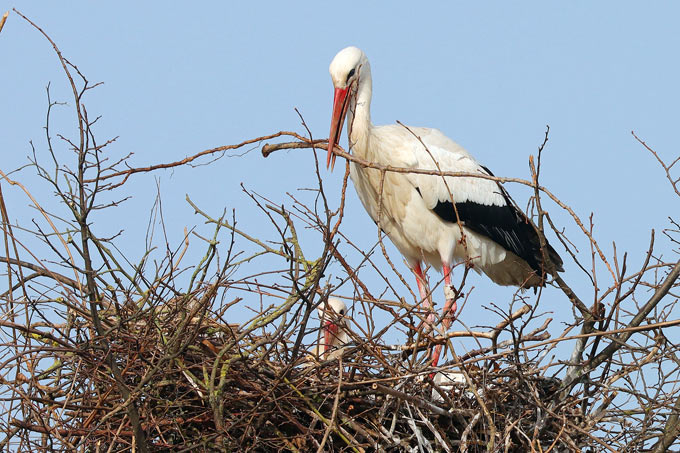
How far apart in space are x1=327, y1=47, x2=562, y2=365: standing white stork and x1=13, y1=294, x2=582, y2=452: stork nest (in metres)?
1.69

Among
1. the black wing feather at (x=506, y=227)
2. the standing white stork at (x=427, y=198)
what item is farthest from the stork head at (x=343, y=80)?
the black wing feather at (x=506, y=227)

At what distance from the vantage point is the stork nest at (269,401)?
4.25 meters

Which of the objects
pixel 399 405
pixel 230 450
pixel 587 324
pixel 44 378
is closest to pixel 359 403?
pixel 399 405

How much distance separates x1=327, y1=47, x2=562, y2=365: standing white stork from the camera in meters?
6.49

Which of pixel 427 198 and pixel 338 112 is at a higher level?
pixel 338 112

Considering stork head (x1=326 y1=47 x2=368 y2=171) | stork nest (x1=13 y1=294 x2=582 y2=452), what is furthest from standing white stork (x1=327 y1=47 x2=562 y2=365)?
stork nest (x1=13 y1=294 x2=582 y2=452)

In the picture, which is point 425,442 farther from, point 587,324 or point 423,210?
point 423,210

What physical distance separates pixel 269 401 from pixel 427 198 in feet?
8.77

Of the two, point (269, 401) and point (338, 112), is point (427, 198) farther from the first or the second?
point (269, 401)

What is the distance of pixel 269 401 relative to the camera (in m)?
4.29

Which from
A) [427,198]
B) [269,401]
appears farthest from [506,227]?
[269,401]

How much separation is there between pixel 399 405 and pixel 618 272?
113cm

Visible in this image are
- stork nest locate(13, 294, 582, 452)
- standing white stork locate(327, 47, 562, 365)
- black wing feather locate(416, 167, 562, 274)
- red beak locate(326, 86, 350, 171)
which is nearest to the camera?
stork nest locate(13, 294, 582, 452)

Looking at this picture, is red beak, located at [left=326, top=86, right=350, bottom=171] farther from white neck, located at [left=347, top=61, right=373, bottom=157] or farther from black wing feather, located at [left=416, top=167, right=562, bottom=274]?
black wing feather, located at [left=416, top=167, right=562, bottom=274]
